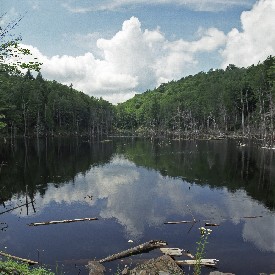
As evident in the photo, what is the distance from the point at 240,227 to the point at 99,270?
1442 cm

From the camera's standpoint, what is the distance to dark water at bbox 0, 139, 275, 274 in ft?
81.0

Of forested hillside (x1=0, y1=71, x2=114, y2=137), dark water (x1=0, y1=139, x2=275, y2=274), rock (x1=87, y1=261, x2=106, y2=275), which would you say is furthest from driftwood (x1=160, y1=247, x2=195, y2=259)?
forested hillside (x1=0, y1=71, x2=114, y2=137)

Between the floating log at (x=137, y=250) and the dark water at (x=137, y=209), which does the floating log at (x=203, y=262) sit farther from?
the floating log at (x=137, y=250)

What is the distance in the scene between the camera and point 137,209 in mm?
35906

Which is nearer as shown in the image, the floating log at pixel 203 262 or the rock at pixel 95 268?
the rock at pixel 95 268

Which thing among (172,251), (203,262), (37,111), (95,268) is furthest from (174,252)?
(37,111)

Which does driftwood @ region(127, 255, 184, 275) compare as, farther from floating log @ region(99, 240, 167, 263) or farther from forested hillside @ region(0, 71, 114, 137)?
forested hillside @ region(0, 71, 114, 137)

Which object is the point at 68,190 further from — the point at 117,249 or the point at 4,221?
the point at 117,249

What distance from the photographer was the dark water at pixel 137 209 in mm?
24688

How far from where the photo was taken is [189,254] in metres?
23.4

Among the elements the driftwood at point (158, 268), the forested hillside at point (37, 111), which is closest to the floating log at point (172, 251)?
the driftwood at point (158, 268)

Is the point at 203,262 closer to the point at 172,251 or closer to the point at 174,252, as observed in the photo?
the point at 174,252

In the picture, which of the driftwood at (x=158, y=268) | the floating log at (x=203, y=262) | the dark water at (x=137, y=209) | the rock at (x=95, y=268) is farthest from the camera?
the dark water at (x=137, y=209)

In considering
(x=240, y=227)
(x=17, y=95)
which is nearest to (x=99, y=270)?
(x=240, y=227)
